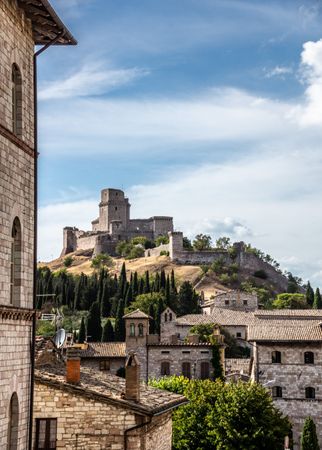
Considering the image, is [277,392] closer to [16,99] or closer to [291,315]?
[291,315]

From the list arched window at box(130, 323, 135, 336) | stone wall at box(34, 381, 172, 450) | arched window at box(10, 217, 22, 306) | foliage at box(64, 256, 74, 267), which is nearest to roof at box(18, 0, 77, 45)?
arched window at box(10, 217, 22, 306)

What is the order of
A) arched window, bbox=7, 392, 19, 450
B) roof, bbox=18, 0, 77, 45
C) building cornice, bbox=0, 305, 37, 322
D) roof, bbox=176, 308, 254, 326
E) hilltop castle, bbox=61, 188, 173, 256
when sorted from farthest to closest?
1. hilltop castle, bbox=61, 188, 173, 256
2. roof, bbox=176, 308, 254, 326
3. roof, bbox=18, 0, 77, 45
4. arched window, bbox=7, 392, 19, 450
5. building cornice, bbox=0, 305, 37, 322

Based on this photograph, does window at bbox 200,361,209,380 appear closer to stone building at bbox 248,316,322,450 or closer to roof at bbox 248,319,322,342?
roof at bbox 248,319,322,342

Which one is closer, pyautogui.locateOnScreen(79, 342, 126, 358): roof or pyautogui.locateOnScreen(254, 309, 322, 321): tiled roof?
pyautogui.locateOnScreen(79, 342, 126, 358): roof

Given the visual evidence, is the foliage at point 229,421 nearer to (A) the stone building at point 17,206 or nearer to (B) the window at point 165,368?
(B) the window at point 165,368

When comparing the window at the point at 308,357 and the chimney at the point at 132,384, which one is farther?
the window at the point at 308,357

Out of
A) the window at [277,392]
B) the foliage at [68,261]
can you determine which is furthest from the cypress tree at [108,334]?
the foliage at [68,261]

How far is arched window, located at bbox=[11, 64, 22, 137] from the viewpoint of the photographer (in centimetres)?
1536

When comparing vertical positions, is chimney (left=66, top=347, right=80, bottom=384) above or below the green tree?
above

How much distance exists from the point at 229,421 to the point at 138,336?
79.9ft

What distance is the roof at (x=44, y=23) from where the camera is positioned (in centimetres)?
1531

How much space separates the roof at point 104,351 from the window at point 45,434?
1541 inches

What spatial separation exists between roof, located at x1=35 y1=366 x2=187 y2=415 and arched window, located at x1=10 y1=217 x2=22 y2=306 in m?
5.84

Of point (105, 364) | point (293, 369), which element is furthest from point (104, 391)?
point (105, 364)
